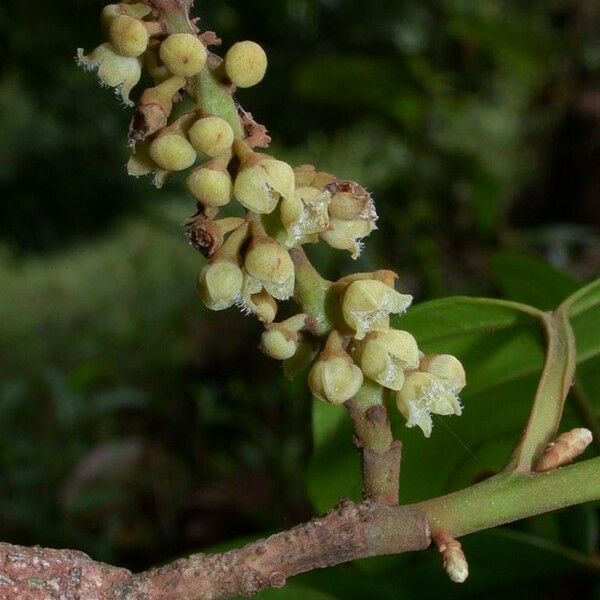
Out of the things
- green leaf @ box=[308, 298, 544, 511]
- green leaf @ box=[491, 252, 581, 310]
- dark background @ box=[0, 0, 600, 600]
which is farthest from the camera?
dark background @ box=[0, 0, 600, 600]

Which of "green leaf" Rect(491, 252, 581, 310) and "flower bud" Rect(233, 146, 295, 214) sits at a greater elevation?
"green leaf" Rect(491, 252, 581, 310)

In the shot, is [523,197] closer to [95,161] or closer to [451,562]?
[95,161]

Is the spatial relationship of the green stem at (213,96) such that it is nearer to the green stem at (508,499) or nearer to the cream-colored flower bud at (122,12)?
the cream-colored flower bud at (122,12)

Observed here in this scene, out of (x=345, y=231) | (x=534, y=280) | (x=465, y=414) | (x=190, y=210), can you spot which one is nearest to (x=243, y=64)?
(x=345, y=231)

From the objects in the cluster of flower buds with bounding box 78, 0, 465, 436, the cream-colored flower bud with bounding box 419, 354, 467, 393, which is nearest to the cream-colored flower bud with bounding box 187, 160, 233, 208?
the cluster of flower buds with bounding box 78, 0, 465, 436

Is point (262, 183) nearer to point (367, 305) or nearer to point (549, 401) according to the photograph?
point (367, 305)

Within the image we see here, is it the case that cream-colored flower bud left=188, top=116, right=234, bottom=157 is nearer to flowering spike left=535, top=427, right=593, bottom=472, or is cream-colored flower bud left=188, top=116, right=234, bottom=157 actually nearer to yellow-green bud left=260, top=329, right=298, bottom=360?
yellow-green bud left=260, top=329, right=298, bottom=360
